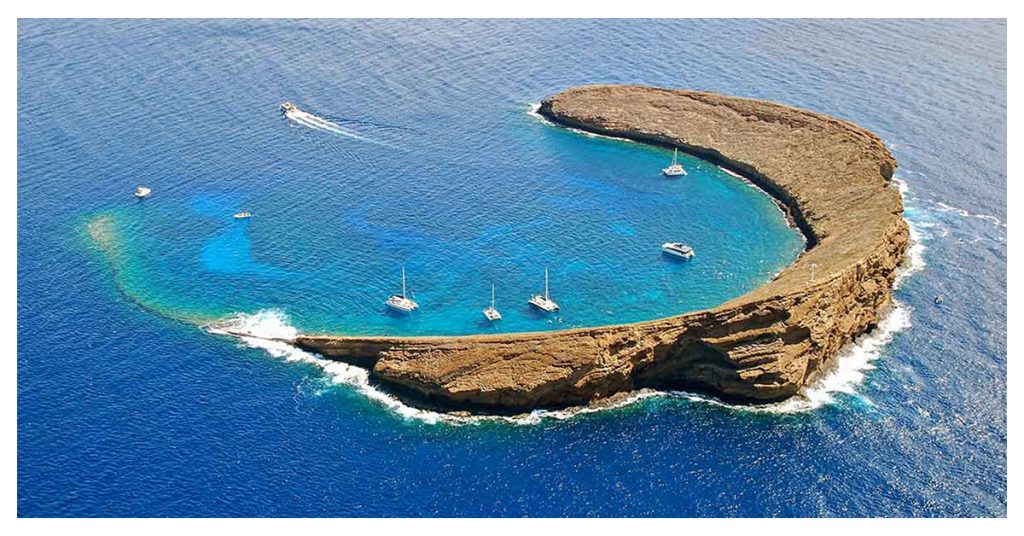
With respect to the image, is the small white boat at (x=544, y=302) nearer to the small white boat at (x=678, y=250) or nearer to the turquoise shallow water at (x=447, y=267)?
the turquoise shallow water at (x=447, y=267)

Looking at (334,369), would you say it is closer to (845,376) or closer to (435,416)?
(435,416)

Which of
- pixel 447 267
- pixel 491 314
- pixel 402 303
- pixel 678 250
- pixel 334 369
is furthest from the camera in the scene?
pixel 678 250

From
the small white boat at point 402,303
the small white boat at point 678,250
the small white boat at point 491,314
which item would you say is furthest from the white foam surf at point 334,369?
the small white boat at point 678,250

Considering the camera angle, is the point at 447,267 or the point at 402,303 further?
the point at 447,267

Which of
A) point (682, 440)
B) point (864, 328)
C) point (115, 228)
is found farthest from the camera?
point (115, 228)

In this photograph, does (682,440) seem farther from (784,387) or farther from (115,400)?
(115,400)

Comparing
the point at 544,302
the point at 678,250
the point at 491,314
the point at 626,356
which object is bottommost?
the point at 491,314

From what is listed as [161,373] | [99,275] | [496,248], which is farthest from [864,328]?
[99,275]

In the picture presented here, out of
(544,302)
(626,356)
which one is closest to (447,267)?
(544,302)
